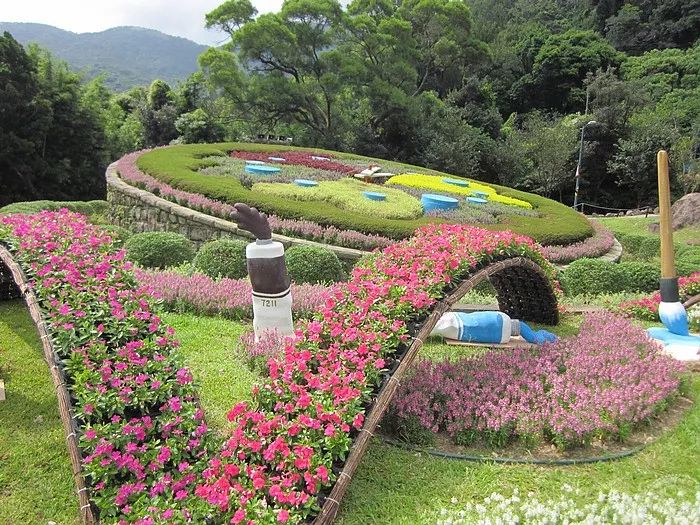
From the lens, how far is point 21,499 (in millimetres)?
3064

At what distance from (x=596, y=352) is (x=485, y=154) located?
2443 cm

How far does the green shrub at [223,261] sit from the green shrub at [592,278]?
485 centimetres

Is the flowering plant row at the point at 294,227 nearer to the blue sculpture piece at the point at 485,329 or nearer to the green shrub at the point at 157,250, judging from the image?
the green shrub at the point at 157,250

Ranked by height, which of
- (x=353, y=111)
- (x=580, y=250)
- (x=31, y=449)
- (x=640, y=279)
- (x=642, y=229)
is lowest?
(x=642, y=229)

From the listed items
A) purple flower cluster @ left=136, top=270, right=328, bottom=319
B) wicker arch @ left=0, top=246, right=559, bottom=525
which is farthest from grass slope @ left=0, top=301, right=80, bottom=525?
purple flower cluster @ left=136, top=270, right=328, bottom=319

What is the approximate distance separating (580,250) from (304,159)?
25.3ft

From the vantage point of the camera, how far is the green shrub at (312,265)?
714 centimetres

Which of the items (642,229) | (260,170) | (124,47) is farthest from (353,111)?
(124,47)

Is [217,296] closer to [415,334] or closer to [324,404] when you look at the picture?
[415,334]

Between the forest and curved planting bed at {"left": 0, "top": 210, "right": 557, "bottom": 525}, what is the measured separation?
59.2 ft

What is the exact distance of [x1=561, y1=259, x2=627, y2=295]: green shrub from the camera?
8672 millimetres

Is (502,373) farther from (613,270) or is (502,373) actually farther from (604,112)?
(604,112)

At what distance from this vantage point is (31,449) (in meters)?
3.55

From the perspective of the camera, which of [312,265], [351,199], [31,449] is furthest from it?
[351,199]
